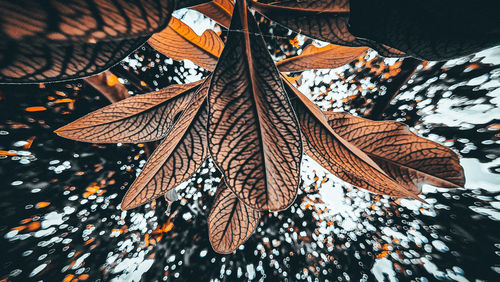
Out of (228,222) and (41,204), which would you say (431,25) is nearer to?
(228,222)

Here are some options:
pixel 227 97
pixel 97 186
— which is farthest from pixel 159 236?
pixel 227 97

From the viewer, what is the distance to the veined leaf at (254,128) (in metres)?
0.22

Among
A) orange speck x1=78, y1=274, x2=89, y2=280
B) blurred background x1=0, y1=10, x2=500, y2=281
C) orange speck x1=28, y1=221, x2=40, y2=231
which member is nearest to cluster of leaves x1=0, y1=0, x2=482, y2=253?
blurred background x1=0, y1=10, x2=500, y2=281

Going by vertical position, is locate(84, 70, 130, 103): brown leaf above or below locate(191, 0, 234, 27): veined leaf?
below

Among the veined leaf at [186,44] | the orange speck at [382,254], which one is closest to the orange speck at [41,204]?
the veined leaf at [186,44]

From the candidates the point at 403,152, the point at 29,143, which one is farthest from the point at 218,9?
the point at 29,143

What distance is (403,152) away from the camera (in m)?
0.39

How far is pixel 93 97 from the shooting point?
0.52 metres

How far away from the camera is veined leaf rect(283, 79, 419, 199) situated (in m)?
0.28

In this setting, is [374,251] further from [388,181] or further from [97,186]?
[97,186]

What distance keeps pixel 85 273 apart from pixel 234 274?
58 centimetres

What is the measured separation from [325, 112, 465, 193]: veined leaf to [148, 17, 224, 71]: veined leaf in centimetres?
31

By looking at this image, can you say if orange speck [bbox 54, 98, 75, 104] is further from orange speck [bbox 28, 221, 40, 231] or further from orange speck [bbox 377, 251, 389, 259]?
orange speck [bbox 377, 251, 389, 259]

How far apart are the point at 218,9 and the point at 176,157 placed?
0.30 metres
